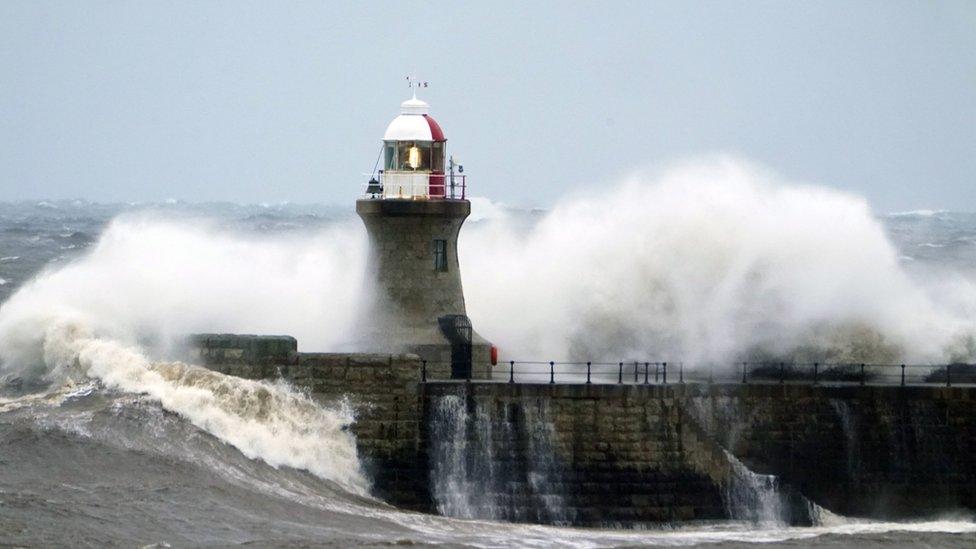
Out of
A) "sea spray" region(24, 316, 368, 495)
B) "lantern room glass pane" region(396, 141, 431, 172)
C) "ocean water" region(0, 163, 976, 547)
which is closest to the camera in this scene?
"ocean water" region(0, 163, 976, 547)

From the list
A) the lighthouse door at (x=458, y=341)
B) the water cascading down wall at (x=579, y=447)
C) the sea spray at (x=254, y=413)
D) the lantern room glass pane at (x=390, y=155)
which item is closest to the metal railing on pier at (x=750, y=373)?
the lighthouse door at (x=458, y=341)

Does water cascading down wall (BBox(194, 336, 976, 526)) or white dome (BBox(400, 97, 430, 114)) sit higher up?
white dome (BBox(400, 97, 430, 114))

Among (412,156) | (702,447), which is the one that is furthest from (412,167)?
(702,447)

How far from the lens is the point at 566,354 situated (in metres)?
25.2

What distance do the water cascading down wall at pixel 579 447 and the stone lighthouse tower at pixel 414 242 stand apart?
1546 millimetres

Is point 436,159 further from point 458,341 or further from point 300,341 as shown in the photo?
point 300,341

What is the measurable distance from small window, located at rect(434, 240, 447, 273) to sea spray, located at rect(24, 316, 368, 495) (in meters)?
2.59

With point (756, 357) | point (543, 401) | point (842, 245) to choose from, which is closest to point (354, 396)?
point (543, 401)

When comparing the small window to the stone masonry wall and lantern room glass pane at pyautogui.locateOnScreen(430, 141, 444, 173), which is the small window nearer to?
lantern room glass pane at pyautogui.locateOnScreen(430, 141, 444, 173)

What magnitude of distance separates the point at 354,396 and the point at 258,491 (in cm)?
206

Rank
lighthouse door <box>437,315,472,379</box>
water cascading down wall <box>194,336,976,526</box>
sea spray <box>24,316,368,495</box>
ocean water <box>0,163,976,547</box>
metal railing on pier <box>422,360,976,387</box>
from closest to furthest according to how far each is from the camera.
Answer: ocean water <box>0,163,976,547</box> < sea spray <box>24,316,368,495</box> < water cascading down wall <box>194,336,976,526</box> < lighthouse door <box>437,315,472,379</box> < metal railing on pier <box>422,360,976,387</box>

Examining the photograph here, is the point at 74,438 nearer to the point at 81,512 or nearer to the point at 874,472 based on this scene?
the point at 81,512

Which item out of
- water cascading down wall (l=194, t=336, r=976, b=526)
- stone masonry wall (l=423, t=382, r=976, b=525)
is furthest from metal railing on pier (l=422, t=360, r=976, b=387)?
water cascading down wall (l=194, t=336, r=976, b=526)

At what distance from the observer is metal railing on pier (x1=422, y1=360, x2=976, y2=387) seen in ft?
76.4
